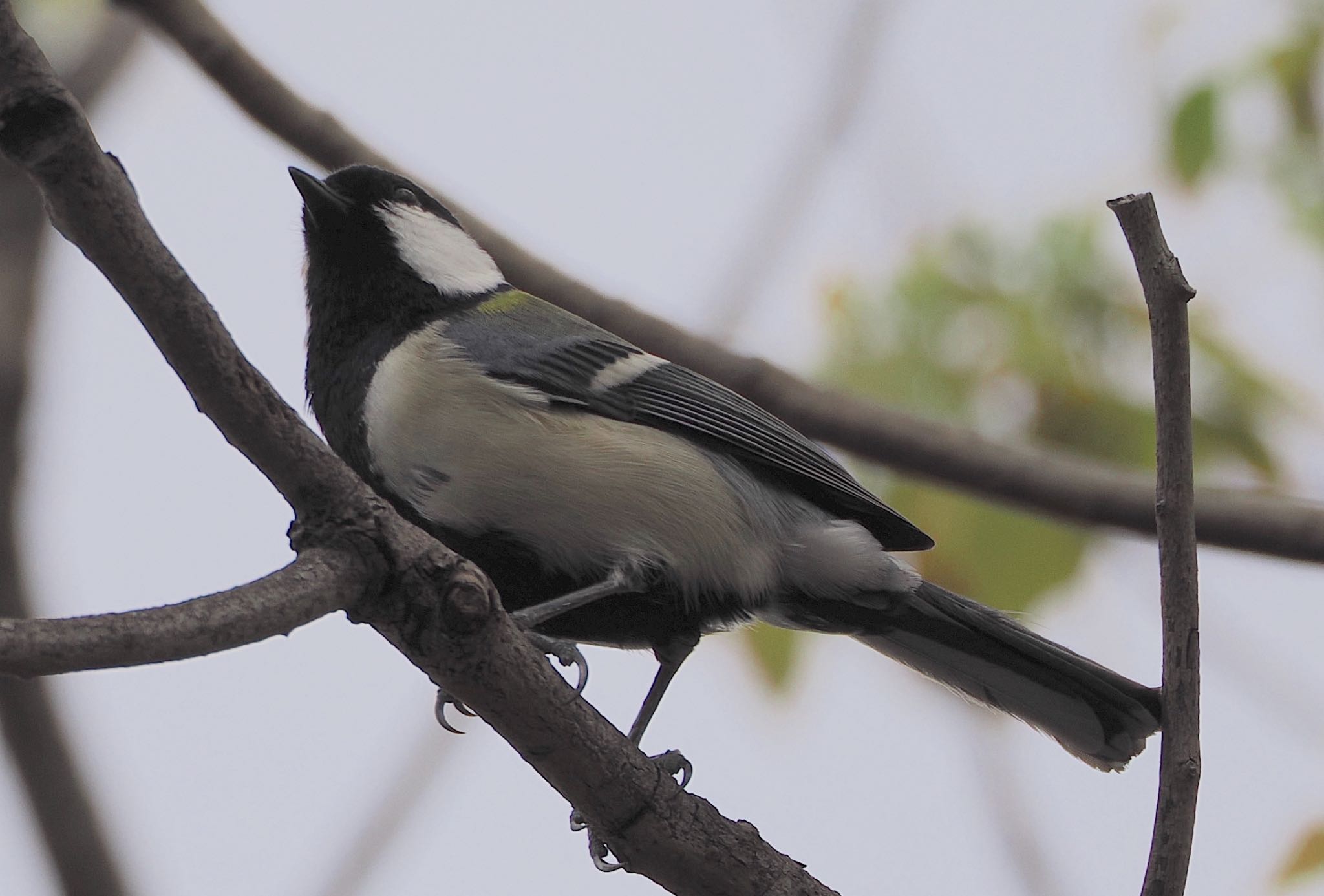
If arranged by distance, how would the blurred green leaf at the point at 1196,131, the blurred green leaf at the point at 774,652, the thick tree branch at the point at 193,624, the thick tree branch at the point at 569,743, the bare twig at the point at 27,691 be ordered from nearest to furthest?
the thick tree branch at the point at 193,624 < the thick tree branch at the point at 569,743 < the bare twig at the point at 27,691 < the blurred green leaf at the point at 1196,131 < the blurred green leaf at the point at 774,652

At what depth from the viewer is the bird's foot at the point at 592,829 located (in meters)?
2.23

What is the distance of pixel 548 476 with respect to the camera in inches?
100

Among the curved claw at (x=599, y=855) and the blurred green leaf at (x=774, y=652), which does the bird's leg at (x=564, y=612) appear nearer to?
the curved claw at (x=599, y=855)

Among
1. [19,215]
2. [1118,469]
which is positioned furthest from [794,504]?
[19,215]

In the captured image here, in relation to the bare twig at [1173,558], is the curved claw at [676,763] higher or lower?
lower

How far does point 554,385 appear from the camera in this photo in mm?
2732

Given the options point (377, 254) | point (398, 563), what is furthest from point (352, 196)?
point (398, 563)

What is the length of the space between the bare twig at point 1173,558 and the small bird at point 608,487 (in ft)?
1.83

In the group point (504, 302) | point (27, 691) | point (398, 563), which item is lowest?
point (27, 691)

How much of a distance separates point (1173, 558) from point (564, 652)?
109 cm

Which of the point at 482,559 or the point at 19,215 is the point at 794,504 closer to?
the point at 482,559

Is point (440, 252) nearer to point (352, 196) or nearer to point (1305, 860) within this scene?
point (352, 196)

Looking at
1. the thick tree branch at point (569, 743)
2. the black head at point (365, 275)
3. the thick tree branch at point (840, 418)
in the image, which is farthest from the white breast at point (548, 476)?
the thick tree branch at point (569, 743)

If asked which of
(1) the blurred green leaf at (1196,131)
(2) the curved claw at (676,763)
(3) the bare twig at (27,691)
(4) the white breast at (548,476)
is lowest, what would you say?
(3) the bare twig at (27,691)
